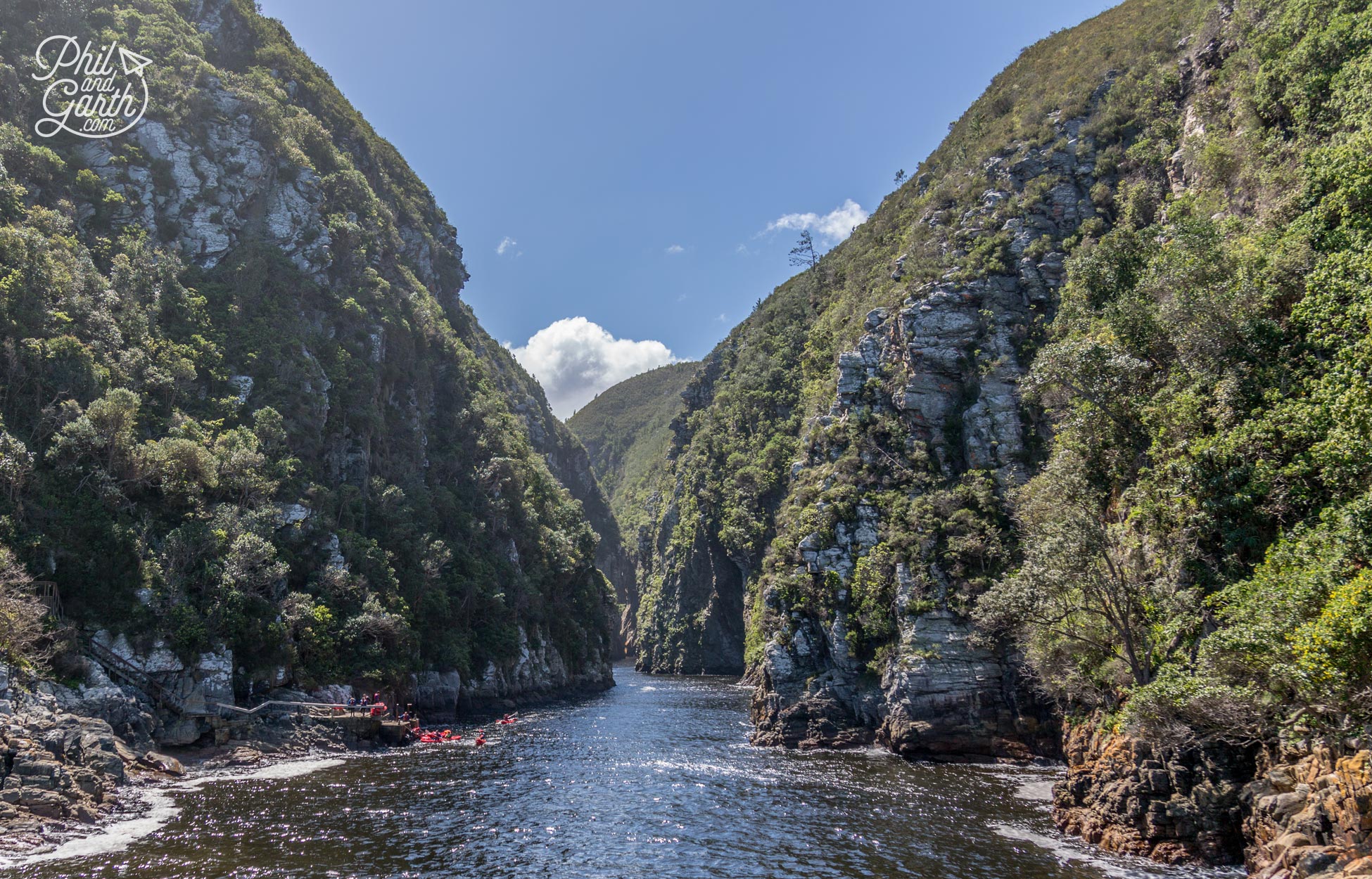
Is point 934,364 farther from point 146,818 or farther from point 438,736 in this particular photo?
point 146,818

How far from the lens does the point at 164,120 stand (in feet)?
223

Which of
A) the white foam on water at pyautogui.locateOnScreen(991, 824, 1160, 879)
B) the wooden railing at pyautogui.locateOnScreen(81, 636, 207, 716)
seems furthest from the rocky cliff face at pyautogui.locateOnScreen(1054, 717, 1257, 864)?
the wooden railing at pyautogui.locateOnScreen(81, 636, 207, 716)

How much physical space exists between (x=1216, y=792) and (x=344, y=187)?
9620 centimetres

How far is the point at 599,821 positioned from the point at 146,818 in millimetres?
17052

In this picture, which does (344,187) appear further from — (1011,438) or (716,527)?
(1011,438)

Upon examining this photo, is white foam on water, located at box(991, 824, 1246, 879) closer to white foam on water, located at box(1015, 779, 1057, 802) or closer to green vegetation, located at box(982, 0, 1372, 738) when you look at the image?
green vegetation, located at box(982, 0, 1372, 738)

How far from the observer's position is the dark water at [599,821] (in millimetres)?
22438

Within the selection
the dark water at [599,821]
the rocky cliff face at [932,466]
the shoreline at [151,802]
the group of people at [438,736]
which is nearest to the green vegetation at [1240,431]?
the dark water at [599,821]

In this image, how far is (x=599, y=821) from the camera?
28.5 meters

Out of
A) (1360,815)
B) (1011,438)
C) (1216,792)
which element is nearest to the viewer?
(1360,815)

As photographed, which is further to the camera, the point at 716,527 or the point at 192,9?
the point at 716,527

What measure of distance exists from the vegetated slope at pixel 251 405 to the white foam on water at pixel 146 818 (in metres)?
9.74

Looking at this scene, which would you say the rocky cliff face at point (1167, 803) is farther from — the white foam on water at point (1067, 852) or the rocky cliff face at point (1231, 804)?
the white foam on water at point (1067, 852)

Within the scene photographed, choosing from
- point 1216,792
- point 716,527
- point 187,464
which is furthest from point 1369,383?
point 716,527
